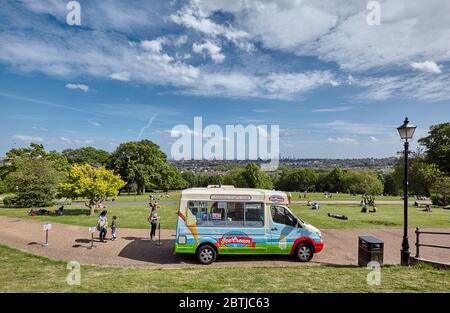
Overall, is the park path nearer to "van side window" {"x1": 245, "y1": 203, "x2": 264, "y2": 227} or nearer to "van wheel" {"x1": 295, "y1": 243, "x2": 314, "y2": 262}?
"van wheel" {"x1": 295, "y1": 243, "x2": 314, "y2": 262}

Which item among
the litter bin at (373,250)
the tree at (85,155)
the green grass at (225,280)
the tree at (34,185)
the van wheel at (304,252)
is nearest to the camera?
the green grass at (225,280)

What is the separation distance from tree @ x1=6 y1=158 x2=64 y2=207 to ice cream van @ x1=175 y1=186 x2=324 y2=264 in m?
28.4

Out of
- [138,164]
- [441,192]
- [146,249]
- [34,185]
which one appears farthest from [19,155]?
[441,192]

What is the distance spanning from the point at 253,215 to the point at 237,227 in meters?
0.81

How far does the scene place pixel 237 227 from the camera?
37.7 ft

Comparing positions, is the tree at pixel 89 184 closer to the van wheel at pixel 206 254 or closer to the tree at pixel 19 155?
the van wheel at pixel 206 254

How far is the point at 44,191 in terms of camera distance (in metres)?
32.8

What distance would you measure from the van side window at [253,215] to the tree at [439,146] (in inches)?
1899

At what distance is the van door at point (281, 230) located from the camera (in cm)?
1156

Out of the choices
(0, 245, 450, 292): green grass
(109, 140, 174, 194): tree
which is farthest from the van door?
(109, 140, 174, 194): tree

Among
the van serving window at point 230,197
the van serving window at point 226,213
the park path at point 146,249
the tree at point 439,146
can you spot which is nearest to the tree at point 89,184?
the park path at point 146,249

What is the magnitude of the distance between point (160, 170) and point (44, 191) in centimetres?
3312

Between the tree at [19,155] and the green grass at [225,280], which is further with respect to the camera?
the tree at [19,155]
